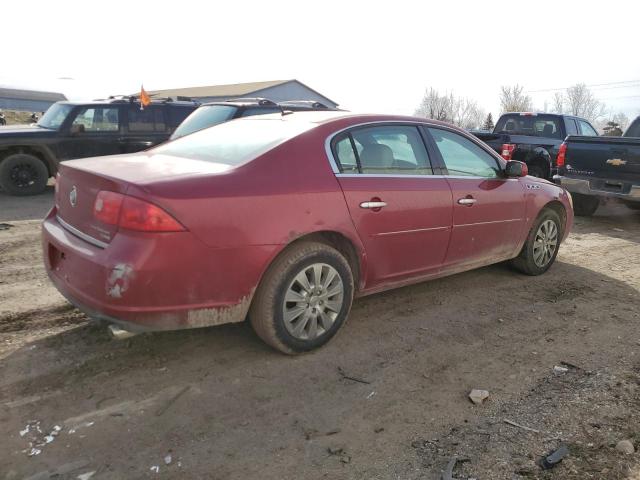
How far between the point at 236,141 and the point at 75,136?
6.89 meters

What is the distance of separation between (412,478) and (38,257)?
180 inches

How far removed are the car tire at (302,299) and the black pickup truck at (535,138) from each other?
27.6ft

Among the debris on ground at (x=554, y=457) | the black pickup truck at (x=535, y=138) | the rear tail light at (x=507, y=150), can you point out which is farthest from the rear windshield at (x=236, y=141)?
the black pickup truck at (x=535, y=138)

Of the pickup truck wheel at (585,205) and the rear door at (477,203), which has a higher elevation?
the rear door at (477,203)

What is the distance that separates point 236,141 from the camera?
143 inches

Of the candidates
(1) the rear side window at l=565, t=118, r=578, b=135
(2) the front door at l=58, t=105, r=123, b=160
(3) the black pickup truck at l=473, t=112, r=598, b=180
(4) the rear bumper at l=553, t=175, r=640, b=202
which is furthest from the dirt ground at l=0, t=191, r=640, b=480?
(1) the rear side window at l=565, t=118, r=578, b=135

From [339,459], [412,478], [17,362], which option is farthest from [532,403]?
[17,362]

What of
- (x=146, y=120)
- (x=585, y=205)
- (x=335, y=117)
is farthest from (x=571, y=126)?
(x=335, y=117)

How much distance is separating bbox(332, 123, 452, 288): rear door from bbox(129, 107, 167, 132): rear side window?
7.05 m

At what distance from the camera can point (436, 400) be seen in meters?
3.03

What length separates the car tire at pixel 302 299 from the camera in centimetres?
320

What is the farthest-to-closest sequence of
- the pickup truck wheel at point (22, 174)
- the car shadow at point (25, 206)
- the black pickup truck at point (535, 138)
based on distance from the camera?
the black pickup truck at point (535, 138) → the pickup truck wheel at point (22, 174) → the car shadow at point (25, 206)

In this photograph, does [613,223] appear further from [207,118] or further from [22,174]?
[22,174]

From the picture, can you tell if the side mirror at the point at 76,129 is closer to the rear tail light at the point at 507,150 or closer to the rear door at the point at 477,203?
the rear door at the point at 477,203
